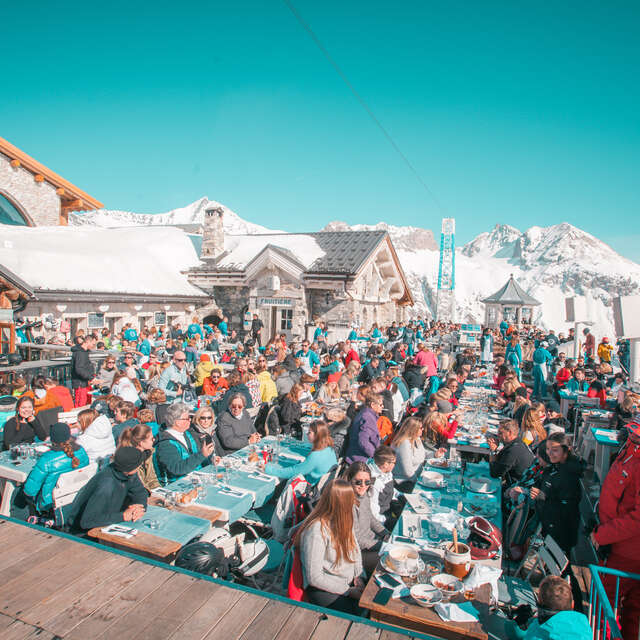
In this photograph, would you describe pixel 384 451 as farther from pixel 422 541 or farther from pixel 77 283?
pixel 77 283

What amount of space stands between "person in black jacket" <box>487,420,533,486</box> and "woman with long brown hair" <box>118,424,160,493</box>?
4180 millimetres

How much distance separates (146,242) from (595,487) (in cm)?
2245

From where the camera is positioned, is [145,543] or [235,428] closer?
[145,543]

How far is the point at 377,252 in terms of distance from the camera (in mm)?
22875

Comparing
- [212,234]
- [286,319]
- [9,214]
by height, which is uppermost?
[9,214]

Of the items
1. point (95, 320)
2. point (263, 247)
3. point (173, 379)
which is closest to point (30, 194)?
point (95, 320)

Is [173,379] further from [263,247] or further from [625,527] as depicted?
[263,247]

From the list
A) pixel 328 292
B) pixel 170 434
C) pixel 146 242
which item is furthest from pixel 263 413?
pixel 146 242

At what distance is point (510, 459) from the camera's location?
18.9 feet

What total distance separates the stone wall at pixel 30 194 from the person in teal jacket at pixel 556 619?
26946 millimetres

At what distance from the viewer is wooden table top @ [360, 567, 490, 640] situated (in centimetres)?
300

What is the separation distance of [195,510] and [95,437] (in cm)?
231

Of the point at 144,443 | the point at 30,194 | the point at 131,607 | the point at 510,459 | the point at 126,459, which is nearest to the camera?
the point at 131,607

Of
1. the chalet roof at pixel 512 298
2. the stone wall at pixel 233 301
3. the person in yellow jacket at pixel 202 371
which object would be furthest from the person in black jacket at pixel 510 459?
the chalet roof at pixel 512 298
